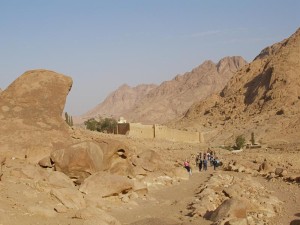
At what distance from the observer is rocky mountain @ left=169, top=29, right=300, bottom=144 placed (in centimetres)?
5498

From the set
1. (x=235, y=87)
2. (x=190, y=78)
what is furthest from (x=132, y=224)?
(x=190, y=78)

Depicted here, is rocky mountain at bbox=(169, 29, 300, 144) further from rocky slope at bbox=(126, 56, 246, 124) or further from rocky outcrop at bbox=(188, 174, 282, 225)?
rocky slope at bbox=(126, 56, 246, 124)

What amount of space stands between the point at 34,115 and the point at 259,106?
55.7 meters

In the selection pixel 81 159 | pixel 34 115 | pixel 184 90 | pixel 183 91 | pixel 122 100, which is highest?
pixel 184 90

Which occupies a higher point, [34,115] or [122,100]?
[122,100]

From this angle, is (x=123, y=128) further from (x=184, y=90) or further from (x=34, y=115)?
(x=184, y=90)

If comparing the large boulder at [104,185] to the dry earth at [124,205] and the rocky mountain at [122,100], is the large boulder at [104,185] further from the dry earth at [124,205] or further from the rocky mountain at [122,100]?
the rocky mountain at [122,100]

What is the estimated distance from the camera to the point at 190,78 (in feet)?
467

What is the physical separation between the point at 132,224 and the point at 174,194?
5.12 meters

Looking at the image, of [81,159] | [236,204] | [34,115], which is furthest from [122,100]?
[236,204]

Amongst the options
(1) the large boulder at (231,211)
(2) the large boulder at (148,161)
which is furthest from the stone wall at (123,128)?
(1) the large boulder at (231,211)

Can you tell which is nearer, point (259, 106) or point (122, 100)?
point (259, 106)

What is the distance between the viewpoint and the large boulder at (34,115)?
13.8 metres

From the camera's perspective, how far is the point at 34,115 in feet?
49.7
